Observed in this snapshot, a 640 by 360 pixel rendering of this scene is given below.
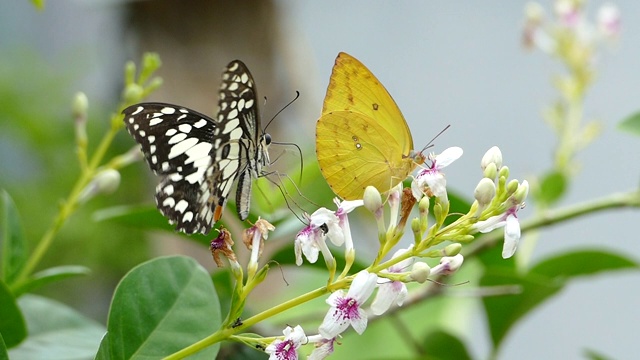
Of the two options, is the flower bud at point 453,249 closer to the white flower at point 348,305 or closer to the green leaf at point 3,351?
the white flower at point 348,305

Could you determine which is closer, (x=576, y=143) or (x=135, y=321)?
(x=135, y=321)

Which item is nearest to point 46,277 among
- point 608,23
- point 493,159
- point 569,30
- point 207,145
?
point 207,145

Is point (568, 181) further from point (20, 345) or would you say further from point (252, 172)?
point (20, 345)

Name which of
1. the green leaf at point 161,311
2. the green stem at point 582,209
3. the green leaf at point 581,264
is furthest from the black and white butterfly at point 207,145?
the green leaf at point 581,264

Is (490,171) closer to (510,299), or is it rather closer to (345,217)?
(345,217)

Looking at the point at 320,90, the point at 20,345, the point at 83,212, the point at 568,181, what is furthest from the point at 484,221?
the point at 83,212

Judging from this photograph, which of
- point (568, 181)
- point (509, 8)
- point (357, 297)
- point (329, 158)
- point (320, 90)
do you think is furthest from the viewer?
point (509, 8)
